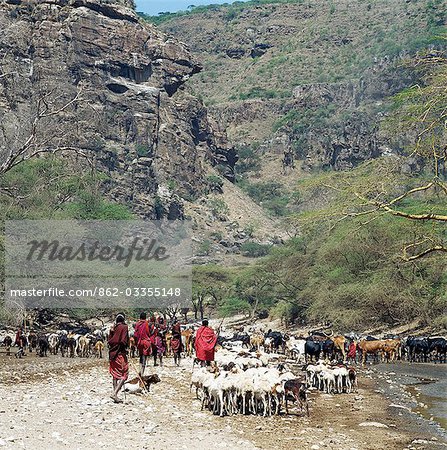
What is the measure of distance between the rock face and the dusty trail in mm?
89096

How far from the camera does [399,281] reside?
39.0 meters

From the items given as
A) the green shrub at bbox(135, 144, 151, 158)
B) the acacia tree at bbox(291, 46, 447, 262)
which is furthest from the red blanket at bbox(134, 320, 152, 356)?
the green shrub at bbox(135, 144, 151, 158)

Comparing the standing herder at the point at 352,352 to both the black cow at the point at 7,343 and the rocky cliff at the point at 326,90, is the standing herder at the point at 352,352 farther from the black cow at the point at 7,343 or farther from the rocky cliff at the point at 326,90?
the rocky cliff at the point at 326,90

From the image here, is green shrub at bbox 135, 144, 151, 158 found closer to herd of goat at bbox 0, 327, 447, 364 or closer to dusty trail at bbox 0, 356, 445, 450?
herd of goat at bbox 0, 327, 447, 364

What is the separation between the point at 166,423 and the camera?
1152 centimetres

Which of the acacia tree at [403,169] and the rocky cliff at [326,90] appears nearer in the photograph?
the acacia tree at [403,169]

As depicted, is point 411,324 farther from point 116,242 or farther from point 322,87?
point 322,87

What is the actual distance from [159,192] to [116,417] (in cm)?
10012

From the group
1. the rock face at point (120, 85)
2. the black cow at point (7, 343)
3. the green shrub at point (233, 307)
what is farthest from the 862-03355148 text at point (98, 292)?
the rock face at point (120, 85)

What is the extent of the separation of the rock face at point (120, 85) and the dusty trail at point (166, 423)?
89096 mm

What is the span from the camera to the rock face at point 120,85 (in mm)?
106625

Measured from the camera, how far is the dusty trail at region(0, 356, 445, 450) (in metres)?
9.88

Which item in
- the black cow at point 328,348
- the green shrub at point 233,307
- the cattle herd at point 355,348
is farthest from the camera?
the green shrub at point 233,307

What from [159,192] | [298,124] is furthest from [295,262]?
[298,124]
